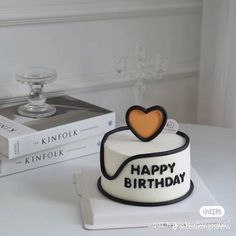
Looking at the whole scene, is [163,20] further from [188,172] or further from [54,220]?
[54,220]

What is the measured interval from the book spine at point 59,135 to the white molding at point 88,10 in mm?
307

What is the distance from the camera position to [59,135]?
1.14 metres

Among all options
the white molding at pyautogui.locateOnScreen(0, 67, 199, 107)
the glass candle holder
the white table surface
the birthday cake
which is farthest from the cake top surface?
the white molding at pyautogui.locateOnScreen(0, 67, 199, 107)

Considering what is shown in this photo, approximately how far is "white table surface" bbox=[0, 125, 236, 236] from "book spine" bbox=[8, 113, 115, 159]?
0.05 metres

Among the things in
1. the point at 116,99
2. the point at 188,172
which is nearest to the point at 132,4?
the point at 116,99

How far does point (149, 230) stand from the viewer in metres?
0.91

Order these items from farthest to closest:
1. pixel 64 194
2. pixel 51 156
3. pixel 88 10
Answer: pixel 88 10 → pixel 51 156 → pixel 64 194

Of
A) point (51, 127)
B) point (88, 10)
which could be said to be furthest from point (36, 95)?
point (88, 10)

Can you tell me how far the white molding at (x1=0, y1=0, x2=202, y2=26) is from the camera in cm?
132

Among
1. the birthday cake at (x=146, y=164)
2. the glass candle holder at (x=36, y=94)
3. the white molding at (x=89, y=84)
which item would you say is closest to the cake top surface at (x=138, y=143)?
the birthday cake at (x=146, y=164)

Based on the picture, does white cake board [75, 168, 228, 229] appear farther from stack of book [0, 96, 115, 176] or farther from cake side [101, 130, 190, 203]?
stack of book [0, 96, 115, 176]

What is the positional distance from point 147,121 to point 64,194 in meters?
0.21

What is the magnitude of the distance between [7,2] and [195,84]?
599mm

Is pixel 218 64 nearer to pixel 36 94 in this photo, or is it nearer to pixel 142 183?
pixel 36 94
